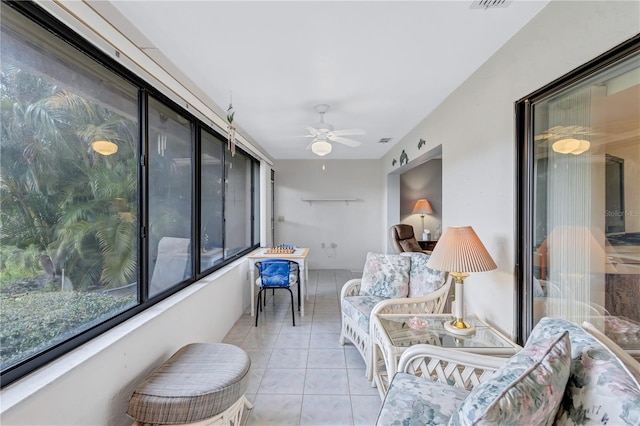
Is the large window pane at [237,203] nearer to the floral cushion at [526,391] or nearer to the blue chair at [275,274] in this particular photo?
the blue chair at [275,274]

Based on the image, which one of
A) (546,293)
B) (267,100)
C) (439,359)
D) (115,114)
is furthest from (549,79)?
(115,114)

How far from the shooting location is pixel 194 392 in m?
1.32

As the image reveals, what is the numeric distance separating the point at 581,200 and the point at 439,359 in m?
1.10

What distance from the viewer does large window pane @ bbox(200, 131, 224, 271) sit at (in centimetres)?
285

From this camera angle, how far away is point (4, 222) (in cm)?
106

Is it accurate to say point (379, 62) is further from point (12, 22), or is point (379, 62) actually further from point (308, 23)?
point (12, 22)

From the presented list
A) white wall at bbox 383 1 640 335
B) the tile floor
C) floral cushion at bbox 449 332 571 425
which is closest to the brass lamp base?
white wall at bbox 383 1 640 335

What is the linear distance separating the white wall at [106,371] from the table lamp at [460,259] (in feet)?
6.12

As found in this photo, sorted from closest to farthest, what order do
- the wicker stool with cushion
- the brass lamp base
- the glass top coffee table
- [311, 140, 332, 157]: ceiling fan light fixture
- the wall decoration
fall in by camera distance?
the wicker stool with cushion, the glass top coffee table, the brass lamp base, [311, 140, 332, 157]: ceiling fan light fixture, the wall decoration

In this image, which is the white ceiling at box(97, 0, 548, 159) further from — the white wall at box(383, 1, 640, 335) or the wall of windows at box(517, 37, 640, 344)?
the wall of windows at box(517, 37, 640, 344)

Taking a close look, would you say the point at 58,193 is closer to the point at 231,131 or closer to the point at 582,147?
the point at 231,131

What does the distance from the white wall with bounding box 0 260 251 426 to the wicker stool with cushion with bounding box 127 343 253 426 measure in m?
0.14

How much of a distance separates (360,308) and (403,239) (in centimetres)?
261

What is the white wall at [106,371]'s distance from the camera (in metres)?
1.03
